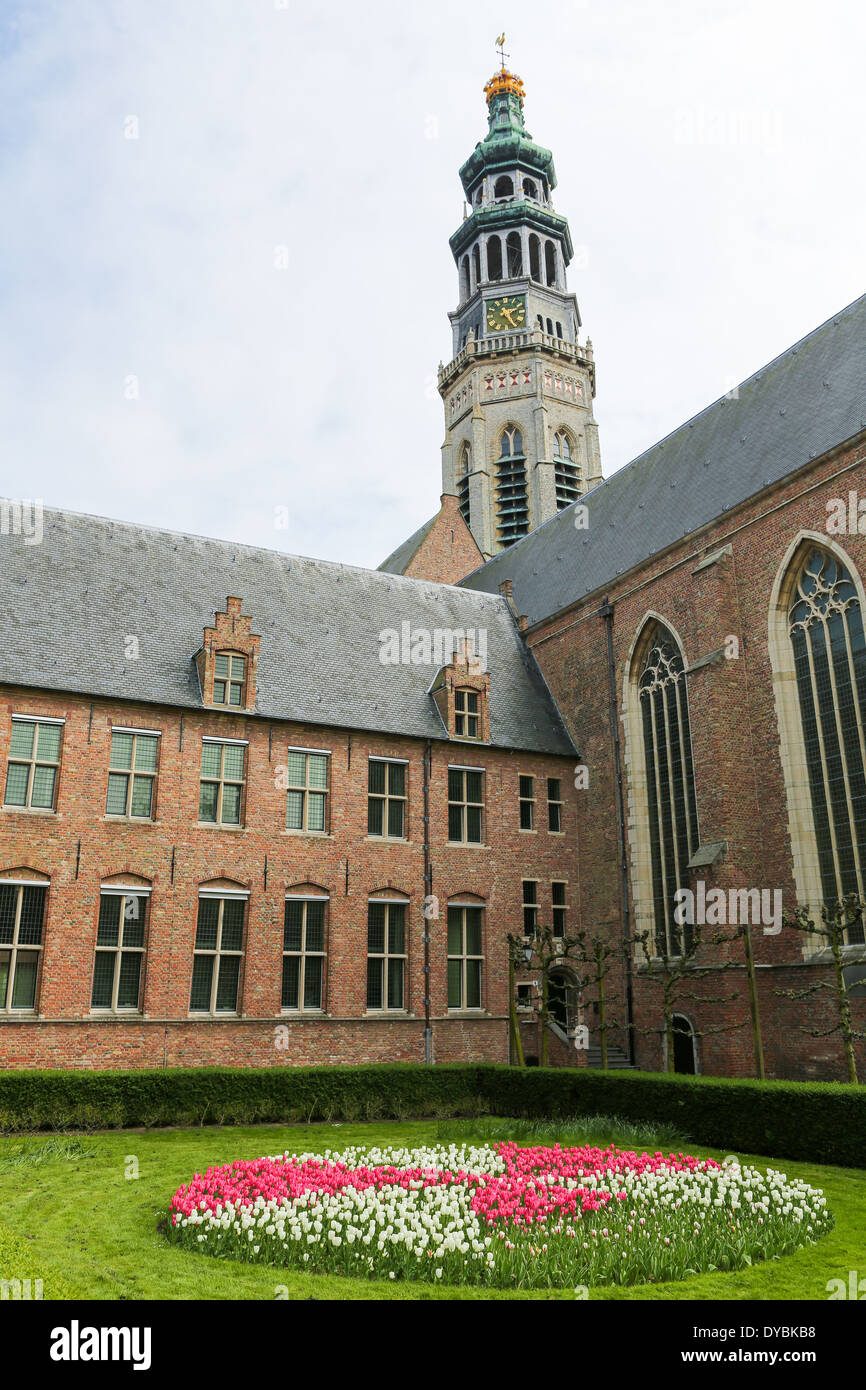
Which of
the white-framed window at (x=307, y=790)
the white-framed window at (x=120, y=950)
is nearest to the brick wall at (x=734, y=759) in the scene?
the white-framed window at (x=307, y=790)

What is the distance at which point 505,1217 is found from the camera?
9109 mm

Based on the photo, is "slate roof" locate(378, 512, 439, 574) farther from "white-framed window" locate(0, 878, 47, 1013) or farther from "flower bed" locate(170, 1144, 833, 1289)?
"flower bed" locate(170, 1144, 833, 1289)

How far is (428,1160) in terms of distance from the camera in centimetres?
1198

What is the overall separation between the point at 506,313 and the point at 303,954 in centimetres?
4076

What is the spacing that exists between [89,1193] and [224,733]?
11.8 meters

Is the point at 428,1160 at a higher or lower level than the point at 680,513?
lower

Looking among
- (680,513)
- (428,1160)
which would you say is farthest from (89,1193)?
(680,513)

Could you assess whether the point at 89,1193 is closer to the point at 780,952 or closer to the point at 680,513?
the point at 780,952

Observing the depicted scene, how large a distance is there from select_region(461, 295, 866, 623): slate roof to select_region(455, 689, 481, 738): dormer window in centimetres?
440

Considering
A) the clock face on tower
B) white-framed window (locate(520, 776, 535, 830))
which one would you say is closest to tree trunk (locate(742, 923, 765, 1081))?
white-framed window (locate(520, 776, 535, 830))

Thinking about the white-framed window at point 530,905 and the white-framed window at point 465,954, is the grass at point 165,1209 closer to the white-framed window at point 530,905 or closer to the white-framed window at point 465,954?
the white-framed window at point 465,954

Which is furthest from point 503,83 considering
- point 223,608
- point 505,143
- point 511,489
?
point 223,608

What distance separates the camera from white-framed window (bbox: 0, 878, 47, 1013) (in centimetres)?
1889

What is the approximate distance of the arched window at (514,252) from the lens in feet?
176
